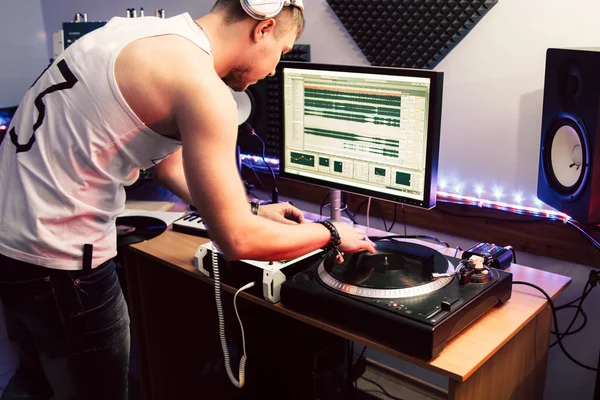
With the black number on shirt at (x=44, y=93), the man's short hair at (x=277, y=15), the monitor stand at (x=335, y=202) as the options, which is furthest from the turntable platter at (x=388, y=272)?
the black number on shirt at (x=44, y=93)

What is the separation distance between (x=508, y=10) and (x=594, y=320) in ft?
3.05

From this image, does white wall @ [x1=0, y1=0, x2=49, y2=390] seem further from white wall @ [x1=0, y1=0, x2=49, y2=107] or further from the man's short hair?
the man's short hair

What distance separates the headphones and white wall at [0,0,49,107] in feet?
7.99

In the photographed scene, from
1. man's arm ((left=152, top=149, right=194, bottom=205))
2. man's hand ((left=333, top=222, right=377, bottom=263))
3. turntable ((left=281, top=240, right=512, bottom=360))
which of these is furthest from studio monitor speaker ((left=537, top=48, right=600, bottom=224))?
man's arm ((left=152, top=149, right=194, bottom=205))

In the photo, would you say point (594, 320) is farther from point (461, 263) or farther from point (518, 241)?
point (461, 263)

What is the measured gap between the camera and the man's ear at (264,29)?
4.18ft

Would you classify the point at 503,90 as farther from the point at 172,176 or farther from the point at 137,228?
the point at 137,228

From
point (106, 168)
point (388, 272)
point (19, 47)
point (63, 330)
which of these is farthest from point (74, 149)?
point (19, 47)

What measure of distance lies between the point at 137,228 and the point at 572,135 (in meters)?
1.36

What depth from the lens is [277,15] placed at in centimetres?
129

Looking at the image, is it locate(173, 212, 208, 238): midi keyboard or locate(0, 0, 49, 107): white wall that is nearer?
locate(173, 212, 208, 238): midi keyboard

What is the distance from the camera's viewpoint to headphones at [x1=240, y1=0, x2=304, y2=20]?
123cm

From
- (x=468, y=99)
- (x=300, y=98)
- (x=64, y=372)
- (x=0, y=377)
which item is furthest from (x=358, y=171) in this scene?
(x=0, y=377)

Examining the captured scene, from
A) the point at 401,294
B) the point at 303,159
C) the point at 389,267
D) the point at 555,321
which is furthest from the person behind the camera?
the point at 303,159
